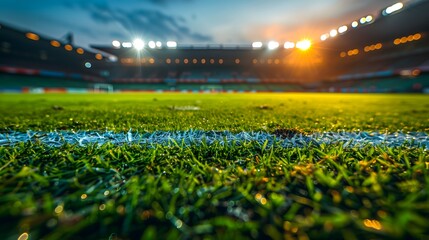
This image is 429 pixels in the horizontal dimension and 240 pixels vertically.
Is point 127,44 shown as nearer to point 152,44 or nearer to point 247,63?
point 152,44

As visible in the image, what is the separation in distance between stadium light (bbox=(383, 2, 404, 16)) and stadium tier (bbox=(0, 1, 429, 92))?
33 cm

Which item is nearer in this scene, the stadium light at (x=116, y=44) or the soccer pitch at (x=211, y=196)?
the soccer pitch at (x=211, y=196)

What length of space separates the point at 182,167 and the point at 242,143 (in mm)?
524

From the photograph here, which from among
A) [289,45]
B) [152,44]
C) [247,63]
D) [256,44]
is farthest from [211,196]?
[247,63]

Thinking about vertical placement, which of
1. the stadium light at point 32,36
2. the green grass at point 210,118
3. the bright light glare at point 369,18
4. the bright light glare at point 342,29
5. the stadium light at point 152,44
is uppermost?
the bright light glare at point 369,18

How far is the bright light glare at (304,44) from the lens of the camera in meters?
29.6

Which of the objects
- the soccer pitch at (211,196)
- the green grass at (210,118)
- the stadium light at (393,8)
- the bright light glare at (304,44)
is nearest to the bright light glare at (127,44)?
the bright light glare at (304,44)

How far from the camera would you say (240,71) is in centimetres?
3719

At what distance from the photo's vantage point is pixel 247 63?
35719mm

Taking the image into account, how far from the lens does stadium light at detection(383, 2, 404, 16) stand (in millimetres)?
18759

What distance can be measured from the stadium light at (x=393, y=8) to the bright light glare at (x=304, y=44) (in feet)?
33.0

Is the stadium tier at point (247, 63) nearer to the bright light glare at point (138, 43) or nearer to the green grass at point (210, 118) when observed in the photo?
the bright light glare at point (138, 43)

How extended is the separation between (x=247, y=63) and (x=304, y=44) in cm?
1009

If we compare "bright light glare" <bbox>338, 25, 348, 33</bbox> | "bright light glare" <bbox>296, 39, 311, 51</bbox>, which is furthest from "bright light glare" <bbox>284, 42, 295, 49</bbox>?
"bright light glare" <bbox>338, 25, 348, 33</bbox>
